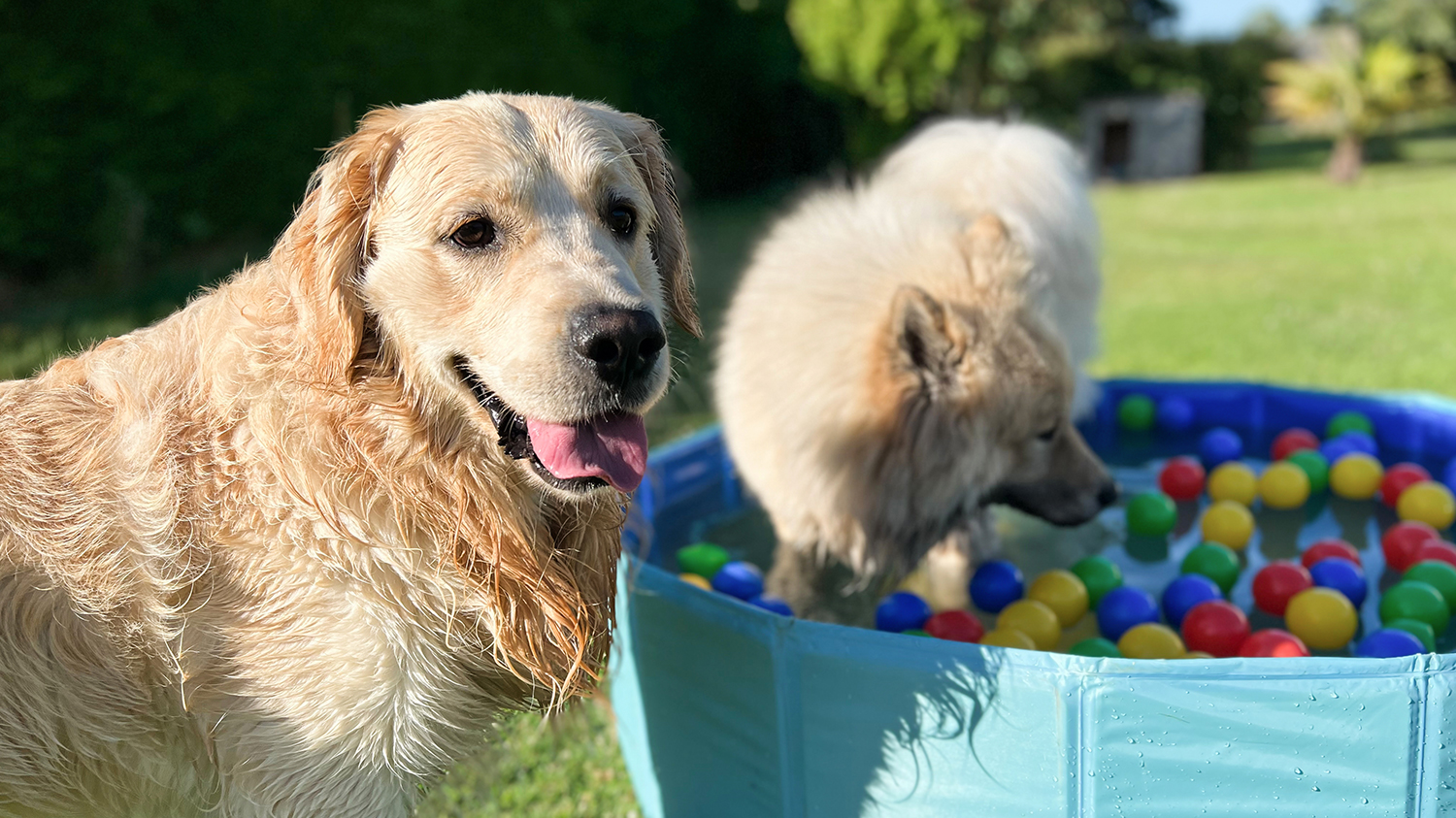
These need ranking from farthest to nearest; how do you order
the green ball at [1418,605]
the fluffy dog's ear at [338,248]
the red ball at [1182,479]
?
the red ball at [1182,479], the green ball at [1418,605], the fluffy dog's ear at [338,248]

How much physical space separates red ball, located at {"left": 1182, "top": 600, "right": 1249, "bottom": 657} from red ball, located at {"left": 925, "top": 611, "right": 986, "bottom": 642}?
0.78 m

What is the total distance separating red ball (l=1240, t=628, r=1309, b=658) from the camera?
11.3ft

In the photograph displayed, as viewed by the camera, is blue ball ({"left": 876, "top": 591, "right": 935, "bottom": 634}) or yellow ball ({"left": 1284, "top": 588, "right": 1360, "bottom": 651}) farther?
blue ball ({"left": 876, "top": 591, "right": 935, "bottom": 634})

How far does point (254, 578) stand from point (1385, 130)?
114 ft

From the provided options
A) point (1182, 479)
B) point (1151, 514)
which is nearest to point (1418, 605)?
point (1151, 514)

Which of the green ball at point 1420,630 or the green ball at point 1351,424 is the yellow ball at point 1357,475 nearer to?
the green ball at point 1351,424

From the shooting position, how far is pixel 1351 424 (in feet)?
18.9

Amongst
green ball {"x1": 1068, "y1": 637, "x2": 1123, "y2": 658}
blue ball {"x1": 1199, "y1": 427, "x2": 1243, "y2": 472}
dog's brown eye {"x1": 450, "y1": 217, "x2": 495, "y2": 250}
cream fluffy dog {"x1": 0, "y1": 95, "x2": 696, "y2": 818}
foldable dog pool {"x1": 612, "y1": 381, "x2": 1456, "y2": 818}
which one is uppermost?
dog's brown eye {"x1": 450, "y1": 217, "x2": 495, "y2": 250}

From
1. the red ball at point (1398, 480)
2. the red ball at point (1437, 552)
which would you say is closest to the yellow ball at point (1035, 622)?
the red ball at point (1437, 552)

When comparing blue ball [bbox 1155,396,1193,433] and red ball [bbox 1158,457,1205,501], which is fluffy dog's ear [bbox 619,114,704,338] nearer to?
red ball [bbox 1158,457,1205,501]

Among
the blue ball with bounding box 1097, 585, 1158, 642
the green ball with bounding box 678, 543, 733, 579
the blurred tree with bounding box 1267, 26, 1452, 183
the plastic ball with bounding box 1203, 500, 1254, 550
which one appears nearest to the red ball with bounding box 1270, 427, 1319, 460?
the plastic ball with bounding box 1203, 500, 1254, 550

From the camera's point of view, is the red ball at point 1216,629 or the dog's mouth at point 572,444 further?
the red ball at point 1216,629

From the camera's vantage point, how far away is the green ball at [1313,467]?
5.27m

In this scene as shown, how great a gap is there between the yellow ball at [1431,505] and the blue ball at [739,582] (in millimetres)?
3044
